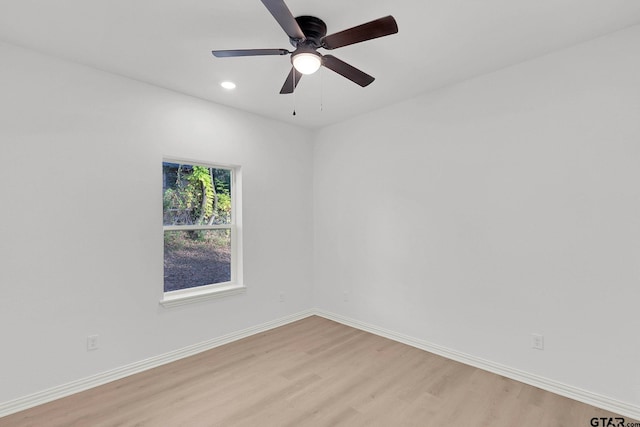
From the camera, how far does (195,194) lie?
11.3 feet

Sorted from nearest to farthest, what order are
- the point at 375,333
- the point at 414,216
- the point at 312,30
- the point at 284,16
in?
1. the point at 284,16
2. the point at 312,30
3. the point at 414,216
4. the point at 375,333

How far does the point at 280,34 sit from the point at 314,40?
34 centimetres

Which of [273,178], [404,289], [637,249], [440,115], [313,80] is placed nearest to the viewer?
[637,249]

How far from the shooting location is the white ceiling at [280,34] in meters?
1.91

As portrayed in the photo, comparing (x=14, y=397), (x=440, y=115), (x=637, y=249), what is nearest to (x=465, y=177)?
(x=440, y=115)

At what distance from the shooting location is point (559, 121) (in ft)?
8.04

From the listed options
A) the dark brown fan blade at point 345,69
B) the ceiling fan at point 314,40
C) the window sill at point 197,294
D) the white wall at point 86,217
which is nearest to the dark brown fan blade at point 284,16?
the ceiling fan at point 314,40

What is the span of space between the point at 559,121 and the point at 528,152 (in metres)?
0.30

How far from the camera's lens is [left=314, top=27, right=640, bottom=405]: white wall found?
2.21 m

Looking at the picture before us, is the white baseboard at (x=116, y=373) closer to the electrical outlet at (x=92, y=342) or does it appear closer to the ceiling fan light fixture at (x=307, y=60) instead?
the electrical outlet at (x=92, y=342)

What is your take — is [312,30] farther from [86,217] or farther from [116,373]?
[116,373]

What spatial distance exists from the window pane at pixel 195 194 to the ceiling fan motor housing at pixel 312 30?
6.67ft

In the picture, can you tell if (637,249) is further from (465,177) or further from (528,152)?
(465,177)

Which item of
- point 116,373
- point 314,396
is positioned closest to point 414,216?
point 314,396
